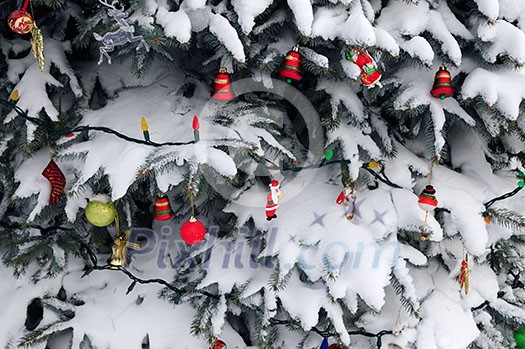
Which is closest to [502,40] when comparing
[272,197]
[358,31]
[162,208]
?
[358,31]

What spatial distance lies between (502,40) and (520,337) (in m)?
1.58

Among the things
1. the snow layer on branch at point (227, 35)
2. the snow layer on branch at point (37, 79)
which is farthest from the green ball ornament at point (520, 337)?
the snow layer on branch at point (37, 79)

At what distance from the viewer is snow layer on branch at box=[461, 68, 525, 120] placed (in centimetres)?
181

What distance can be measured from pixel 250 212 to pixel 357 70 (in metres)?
0.86

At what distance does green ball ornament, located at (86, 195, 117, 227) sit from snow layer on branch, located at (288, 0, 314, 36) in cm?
113

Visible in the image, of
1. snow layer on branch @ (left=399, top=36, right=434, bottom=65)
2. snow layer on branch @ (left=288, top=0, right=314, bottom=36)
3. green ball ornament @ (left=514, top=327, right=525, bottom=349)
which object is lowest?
green ball ornament @ (left=514, top=327, right=525, bottom=349)

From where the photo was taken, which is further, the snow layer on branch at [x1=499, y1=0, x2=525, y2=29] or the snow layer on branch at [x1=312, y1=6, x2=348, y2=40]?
the snow layer on branch at [x1=499, y1=0, x2=525, y2=29]

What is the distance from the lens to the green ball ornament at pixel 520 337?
2311mm

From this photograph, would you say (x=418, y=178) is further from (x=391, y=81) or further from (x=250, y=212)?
(x=250, y=212)

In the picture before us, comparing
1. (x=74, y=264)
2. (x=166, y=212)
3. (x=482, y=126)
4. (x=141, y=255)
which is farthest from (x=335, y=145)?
(x=74, y=264)

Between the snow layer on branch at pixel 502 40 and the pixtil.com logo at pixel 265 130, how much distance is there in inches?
33.0

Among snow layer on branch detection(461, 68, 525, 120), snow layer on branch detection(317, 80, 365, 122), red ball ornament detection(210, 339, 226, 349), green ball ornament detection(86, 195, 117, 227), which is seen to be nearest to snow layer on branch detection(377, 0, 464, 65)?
snow layer on branch detection(461, 68, 525, 120)

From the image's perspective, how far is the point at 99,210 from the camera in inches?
75.1

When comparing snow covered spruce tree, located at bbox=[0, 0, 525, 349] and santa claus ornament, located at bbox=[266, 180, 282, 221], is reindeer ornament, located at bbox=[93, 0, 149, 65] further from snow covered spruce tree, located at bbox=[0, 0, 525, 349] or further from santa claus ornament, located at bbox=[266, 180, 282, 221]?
santa claus ornament, located at bbox=[266, 180, 282, 221]
